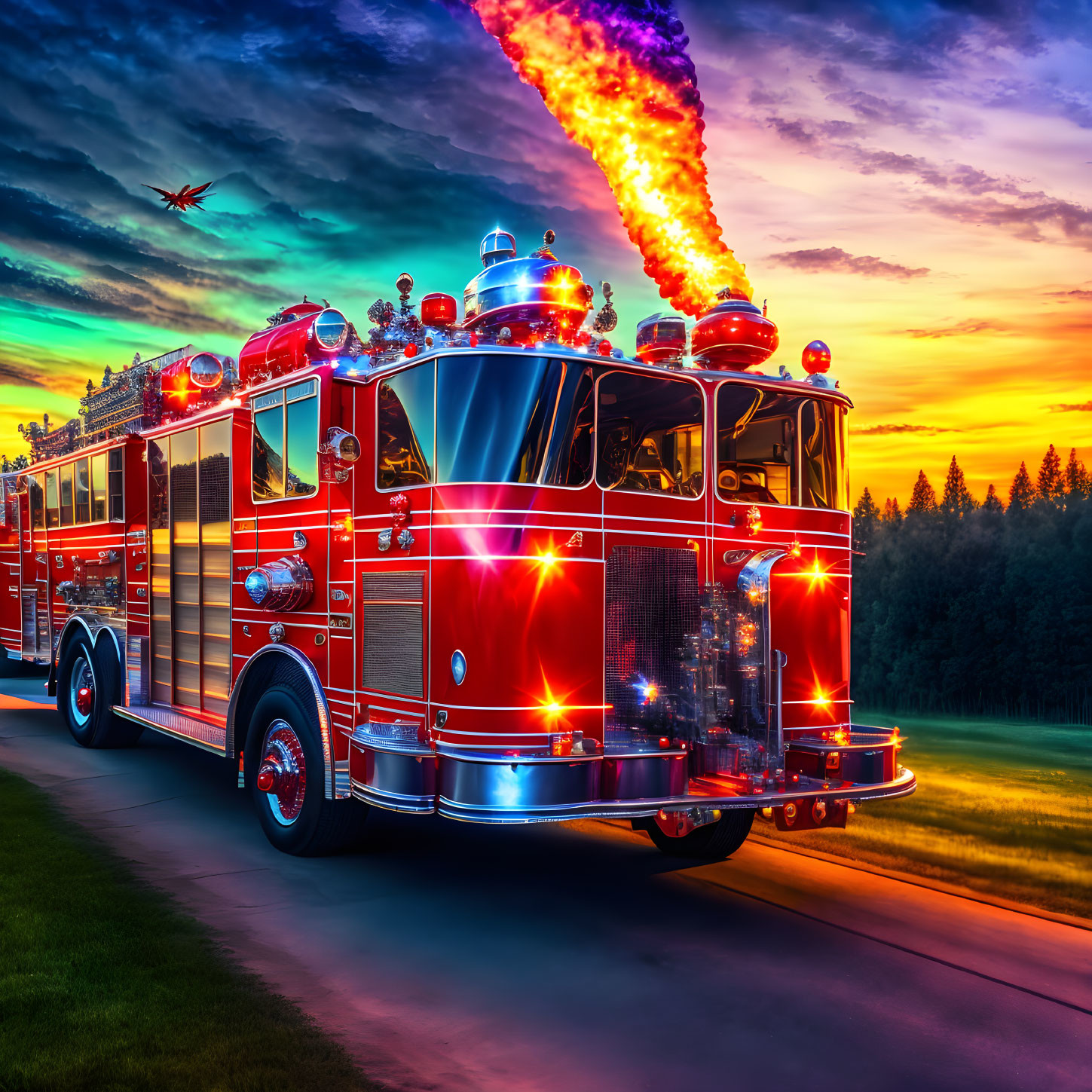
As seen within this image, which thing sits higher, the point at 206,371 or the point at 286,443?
the point at 206,371

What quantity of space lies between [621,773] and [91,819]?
15.5 ft

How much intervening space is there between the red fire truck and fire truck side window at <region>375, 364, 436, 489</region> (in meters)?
0.02

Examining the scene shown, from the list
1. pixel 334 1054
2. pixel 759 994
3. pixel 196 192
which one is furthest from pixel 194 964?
pixel 196 192

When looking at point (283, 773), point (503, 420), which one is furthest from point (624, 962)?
point (503, 420)

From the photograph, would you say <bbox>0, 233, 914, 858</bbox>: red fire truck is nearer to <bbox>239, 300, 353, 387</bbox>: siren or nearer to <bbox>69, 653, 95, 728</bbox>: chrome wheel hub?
<bbox>239, 300, 353, 387</bbox>: siren

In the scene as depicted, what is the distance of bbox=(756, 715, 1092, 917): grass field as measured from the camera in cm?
703

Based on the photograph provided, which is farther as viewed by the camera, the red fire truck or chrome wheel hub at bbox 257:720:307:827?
chrome wheel hub at bbox 257:720:307:827

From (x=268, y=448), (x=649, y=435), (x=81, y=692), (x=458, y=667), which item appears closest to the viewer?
(x=458, y=667)

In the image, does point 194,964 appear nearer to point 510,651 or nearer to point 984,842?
point 510,651

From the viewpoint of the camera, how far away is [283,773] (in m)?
6.86

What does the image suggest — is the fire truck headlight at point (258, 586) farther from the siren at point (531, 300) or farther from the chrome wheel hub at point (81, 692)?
the chrome wheel hub at point (81, 692)

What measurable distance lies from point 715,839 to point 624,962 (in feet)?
7.14

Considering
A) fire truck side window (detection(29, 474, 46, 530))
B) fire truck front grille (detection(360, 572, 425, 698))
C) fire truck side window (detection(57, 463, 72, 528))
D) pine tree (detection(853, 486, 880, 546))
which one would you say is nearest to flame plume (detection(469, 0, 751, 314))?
fire truck front grille (detection(360, 572, 425, 698))

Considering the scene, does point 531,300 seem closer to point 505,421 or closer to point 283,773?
point 505,421
